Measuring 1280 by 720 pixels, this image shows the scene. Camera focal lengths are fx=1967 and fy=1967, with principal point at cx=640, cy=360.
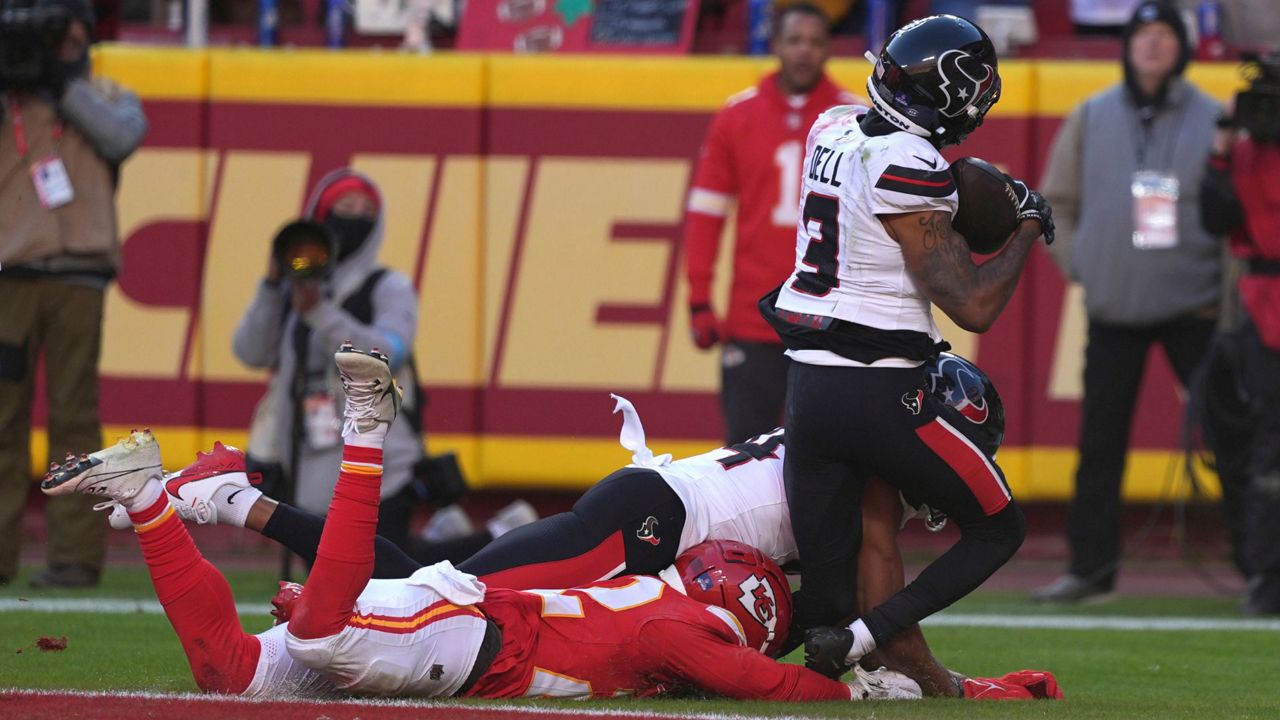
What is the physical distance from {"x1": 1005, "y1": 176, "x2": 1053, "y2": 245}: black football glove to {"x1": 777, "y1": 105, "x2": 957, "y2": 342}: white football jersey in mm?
202

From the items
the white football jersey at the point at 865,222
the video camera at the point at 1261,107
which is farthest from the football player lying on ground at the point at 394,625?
the video camera at the point at 1261,107

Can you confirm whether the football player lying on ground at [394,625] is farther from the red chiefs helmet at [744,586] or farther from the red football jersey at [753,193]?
the red football jersey at [753,193]

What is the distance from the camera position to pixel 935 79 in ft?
15.9

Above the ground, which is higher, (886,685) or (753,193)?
(753,193)

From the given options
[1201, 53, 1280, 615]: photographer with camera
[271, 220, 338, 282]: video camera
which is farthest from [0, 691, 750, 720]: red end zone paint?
[1201, 53, 1280, 615]: photographer with camera

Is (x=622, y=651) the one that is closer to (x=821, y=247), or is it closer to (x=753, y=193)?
(x=821, y=247)

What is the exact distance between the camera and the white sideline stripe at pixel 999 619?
22.4 feet

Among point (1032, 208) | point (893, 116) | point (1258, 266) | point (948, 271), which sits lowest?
point (1258, 266)

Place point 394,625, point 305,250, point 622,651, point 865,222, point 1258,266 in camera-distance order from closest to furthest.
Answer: point 394,625, point 622,651, point 865,222, point 305,250, point 1258,266

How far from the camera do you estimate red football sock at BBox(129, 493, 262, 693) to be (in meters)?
4.38

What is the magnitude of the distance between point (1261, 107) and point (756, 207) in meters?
1.94

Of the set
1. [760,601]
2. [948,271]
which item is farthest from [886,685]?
[948,271]

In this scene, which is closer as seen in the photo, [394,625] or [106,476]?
[106,476]

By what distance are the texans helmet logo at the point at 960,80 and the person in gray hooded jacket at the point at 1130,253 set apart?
325 cm
